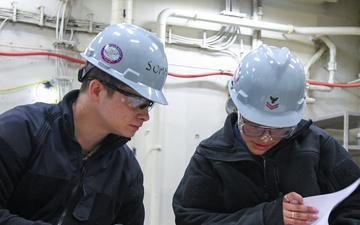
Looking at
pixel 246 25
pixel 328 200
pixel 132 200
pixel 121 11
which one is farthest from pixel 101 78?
pixel 246 25

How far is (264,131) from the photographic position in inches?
48.4

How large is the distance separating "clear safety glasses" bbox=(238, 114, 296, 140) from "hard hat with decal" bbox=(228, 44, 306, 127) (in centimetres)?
3

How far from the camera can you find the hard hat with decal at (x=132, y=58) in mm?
1145

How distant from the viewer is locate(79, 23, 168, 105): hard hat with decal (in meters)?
1.14

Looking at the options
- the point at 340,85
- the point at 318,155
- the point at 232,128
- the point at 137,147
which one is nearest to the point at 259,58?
the point at 232,128

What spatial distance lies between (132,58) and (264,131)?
1.51 ft

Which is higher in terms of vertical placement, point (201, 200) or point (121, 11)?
point (121, 11)

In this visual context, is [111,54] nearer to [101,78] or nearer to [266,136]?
[101,78]

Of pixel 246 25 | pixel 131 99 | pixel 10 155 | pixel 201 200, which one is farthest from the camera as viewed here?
pixel 246 25

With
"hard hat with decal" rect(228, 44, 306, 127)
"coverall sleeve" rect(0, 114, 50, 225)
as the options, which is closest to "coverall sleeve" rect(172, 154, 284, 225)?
"hard hat with decal" rect(228, 44, 306, 127)

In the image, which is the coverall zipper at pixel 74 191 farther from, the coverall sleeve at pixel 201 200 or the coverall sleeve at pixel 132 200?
the coverall sleeve at pixel 201 200

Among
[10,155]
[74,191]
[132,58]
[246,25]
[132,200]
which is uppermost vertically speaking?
[246,25]

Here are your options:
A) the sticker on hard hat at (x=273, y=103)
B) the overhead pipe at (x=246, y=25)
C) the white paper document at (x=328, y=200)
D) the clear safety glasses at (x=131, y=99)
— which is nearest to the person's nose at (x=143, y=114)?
the clear safety glasses at (x=131, y=99)

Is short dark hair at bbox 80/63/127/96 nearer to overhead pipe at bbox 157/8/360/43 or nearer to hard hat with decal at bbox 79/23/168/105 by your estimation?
hard hat with decal at bbox 79/23/168/105
